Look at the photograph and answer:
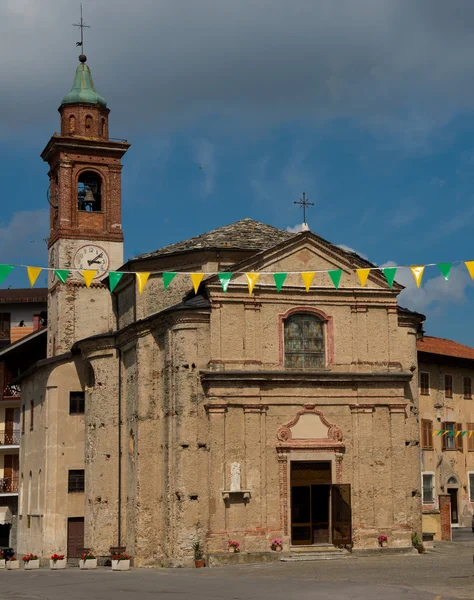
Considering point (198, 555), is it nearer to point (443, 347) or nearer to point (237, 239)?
point (237, 239)

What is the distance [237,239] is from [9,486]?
2567 centimetres

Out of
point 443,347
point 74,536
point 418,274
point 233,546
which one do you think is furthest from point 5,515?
point 418,274

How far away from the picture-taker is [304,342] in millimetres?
34781

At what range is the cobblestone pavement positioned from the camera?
2366 cm

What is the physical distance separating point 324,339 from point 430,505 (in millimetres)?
21123

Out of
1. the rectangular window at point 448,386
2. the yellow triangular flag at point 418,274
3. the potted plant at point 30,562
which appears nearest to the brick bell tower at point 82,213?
the potted plant at point 30,562

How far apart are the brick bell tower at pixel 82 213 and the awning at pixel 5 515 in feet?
47.2

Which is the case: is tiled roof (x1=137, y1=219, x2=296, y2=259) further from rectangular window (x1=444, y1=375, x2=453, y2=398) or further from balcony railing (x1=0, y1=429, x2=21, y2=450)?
balcony railing (x1=0, y1=429, x2=21, y2=450)

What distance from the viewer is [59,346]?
44.4m

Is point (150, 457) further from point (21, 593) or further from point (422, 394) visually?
point (422, 394)

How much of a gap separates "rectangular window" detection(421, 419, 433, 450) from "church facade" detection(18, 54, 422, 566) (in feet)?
56.1

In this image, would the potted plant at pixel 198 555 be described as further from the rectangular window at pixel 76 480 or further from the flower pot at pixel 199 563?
the rectangular window at pixel 76 480

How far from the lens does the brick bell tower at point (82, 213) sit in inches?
1759

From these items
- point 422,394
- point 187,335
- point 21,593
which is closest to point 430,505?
point 422,394
